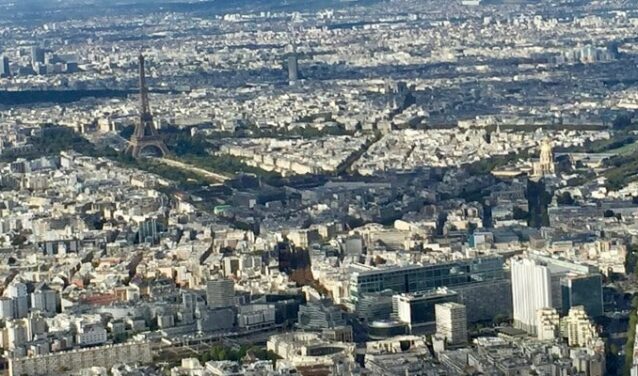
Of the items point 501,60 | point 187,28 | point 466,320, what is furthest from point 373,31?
point 466,320

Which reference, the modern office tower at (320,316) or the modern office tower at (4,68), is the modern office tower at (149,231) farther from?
the modern office tower at (4,68)

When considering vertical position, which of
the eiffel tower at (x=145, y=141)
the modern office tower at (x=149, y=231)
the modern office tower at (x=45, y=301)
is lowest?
the eiffel tower at (x=145, y=141)

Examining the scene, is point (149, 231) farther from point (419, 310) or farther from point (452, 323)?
point (452, 323)

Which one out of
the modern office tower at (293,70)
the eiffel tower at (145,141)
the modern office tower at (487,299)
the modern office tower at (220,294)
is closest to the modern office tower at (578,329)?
the modern office tower at (487,299)

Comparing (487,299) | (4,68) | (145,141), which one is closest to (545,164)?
(145,141)

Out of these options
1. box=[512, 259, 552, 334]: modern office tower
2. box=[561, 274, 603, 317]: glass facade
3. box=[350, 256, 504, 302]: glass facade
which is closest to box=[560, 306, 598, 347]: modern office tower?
box=[512, 259, 552, 334]: modern office tower

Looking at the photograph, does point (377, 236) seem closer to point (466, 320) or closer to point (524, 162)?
point (466, 320)
